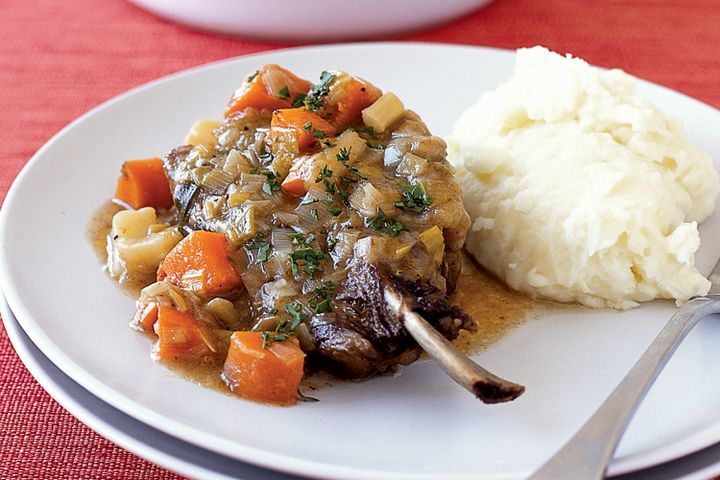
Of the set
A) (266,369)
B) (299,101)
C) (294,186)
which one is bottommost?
(266,369)

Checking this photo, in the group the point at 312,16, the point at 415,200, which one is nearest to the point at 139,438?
the point at 415,200

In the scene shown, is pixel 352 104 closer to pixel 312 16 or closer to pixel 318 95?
pixel 318 95

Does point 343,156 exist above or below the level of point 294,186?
above

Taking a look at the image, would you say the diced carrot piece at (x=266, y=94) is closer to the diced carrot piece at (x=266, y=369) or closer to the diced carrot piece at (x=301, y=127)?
the diced carrot piece at (x=301, y=127)

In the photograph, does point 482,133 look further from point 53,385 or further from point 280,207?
point 53,385

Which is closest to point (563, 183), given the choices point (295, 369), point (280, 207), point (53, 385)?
point (280, 207)
